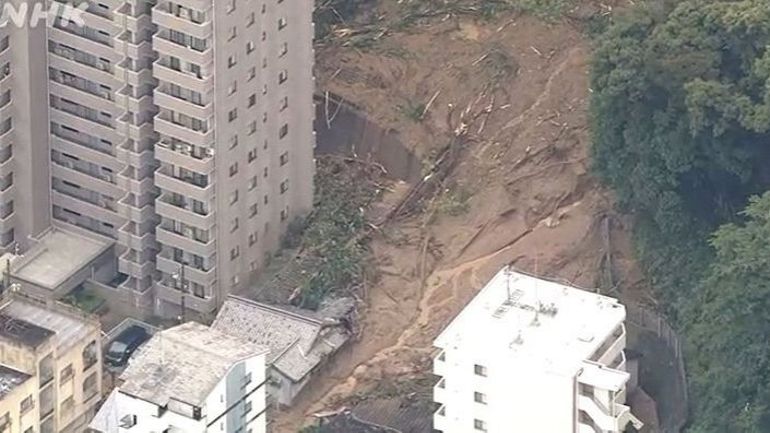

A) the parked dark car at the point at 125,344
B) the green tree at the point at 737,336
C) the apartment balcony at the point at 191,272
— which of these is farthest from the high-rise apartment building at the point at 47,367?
the green tree at the point at 737,336

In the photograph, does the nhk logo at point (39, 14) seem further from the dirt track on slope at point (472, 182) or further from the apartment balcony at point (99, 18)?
the dirt track on slope at point (472, 182)

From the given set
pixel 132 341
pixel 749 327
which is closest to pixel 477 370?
pixel 749 327

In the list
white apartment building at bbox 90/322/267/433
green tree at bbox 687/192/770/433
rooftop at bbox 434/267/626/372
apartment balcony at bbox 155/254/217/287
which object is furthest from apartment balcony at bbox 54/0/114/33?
green tree at bbox 687/192/770/433

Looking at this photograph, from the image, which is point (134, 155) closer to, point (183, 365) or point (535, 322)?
point (183, 365)

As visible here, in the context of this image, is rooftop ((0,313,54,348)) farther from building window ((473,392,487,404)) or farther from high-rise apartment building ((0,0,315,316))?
building window ((473,392,487,404))

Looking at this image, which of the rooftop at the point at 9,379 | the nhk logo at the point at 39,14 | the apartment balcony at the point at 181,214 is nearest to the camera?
the rooftop at the point at 9,379

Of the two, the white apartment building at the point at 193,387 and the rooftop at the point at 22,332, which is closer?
the white apartment building at the point at 193,387
